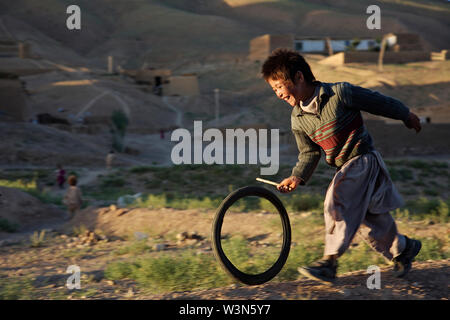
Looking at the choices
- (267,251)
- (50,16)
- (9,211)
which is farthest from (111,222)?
(50,16)

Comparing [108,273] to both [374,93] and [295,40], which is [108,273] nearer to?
[374,93]

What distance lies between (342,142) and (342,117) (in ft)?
0.56

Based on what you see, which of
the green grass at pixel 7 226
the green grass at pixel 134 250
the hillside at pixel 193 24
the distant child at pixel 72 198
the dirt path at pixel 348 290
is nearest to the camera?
the dirt path at pixel 348 290

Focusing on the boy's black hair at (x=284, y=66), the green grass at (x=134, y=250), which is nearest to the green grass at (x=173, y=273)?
the green grass at (x=134, y=250)

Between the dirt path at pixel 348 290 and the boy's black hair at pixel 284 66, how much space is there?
1.28 metres

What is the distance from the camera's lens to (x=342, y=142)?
10.6 ft

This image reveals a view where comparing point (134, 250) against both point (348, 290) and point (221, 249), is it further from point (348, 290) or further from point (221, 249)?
point (348, 290)

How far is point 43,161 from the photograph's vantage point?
23219mm

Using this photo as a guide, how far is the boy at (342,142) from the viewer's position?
310 cm

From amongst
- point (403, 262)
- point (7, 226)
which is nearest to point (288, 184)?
point (403, 262)

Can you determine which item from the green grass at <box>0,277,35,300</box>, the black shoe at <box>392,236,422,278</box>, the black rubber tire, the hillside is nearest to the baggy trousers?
the black shoe at <box>392,236,422,278</box>

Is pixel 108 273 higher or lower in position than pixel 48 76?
lower

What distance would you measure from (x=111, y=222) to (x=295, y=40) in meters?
58.7

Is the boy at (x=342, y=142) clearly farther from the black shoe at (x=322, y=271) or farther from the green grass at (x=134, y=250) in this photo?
the green grass at (x=134, y=250)
